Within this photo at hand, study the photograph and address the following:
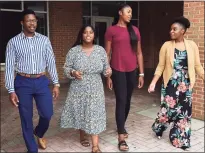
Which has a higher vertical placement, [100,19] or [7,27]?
[100,19]

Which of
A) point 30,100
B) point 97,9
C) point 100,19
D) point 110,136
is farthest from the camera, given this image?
point 100,19

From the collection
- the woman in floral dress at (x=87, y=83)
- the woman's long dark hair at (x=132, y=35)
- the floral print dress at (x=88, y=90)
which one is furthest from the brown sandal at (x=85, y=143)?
the woman's long dark hair at (x=132, y=35)

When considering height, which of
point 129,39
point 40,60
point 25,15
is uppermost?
point 25,15

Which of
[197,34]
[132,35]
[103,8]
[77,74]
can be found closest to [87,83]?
[77,74]

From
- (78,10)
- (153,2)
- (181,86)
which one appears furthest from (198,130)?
(153,2)

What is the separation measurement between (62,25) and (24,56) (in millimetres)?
7068

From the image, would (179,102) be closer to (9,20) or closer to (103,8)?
(9,20)

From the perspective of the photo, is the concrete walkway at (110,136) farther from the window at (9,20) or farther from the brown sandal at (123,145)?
the window at (9,20)

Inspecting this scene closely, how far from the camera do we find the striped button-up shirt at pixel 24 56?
3.50 meters

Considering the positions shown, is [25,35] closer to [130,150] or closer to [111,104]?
[130,150]

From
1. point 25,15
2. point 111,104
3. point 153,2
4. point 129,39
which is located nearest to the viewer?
point 25,15

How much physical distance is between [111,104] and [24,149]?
10.3ft

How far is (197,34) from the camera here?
5.27 meters

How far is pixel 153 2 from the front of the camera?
1368cm
